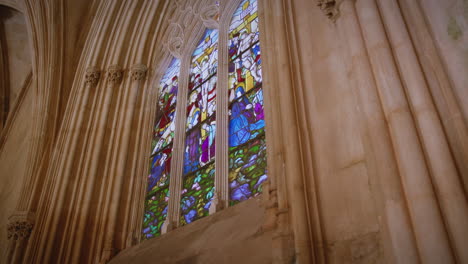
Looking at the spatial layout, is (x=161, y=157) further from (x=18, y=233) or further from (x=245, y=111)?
(x=18, y=233)

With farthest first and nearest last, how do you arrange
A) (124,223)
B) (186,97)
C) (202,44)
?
1. (202,44)
2. (186,97)
3. (124,223)

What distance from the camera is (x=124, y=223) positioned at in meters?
5.38

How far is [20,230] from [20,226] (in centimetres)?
5

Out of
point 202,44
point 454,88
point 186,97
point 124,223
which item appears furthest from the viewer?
point 202,44

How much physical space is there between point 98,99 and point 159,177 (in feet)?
6.12

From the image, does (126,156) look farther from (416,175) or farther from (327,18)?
(416,175)

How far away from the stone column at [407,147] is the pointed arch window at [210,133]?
1.88 meters

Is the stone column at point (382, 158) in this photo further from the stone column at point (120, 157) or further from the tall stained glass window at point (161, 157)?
the stone column at point (120, 157)

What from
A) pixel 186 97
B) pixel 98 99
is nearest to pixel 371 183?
pixel 186 97

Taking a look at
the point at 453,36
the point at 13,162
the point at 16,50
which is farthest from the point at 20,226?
the point at 16,50

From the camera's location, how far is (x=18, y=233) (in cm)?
563

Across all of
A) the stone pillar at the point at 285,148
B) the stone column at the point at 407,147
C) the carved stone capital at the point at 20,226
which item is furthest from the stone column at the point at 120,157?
the stone column at the point at 407,147

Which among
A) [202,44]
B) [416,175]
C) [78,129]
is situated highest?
[202,44]

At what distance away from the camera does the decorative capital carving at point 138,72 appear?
682 centimetres
